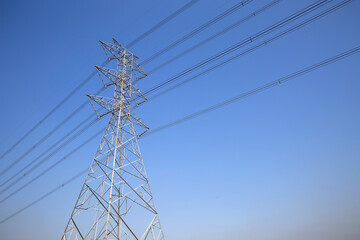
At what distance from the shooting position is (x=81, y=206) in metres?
10.5

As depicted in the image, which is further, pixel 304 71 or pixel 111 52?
pixel 111 52

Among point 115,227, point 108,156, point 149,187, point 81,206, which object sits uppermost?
point 108,156

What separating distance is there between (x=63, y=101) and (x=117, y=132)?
7.64 metres

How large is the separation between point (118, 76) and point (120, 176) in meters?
7.29

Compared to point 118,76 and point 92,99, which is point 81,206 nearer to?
point 92,99

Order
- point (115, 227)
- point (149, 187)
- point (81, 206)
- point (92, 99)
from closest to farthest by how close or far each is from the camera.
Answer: point (115, 227), point (81, 206), point (149, 187), point (92, 99)

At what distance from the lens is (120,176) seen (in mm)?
10617


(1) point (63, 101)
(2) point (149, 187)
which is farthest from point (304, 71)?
(1) point (63, 101)

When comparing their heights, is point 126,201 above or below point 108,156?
below

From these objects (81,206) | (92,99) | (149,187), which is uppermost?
(92,99)

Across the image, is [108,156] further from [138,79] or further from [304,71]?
[304,71]

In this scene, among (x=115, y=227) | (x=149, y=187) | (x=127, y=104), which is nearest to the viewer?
(x=115, y=227)

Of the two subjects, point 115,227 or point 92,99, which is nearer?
point 115,227

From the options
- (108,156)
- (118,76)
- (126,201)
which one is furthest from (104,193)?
(118,76)
